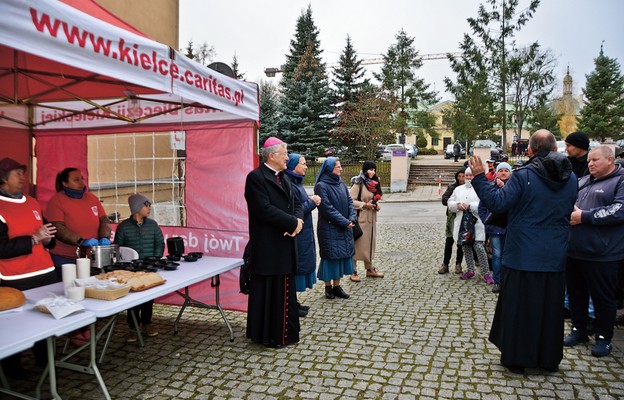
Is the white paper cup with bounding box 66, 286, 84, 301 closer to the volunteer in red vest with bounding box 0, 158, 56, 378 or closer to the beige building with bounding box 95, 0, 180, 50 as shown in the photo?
the volunteer in red vest with bounding box 0, 158, 56, 378

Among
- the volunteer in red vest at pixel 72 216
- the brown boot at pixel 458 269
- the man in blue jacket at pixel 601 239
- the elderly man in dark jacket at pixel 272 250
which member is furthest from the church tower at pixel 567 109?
the volunteer in red vest at pixel 72 216

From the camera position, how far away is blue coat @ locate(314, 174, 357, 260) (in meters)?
5.86

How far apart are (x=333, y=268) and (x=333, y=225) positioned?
1.89ft

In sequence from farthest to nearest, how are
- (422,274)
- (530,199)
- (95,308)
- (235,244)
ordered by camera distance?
(422,274) < (235,244) < (530,199) < (95,308)

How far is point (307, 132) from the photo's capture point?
28969 mm

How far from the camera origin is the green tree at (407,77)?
133 feet

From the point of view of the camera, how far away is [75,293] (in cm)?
318

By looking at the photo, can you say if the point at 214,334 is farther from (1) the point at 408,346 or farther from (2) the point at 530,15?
(2) the point at 530,15

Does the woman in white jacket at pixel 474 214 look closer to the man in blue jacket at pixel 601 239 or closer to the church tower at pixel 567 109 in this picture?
the man in blue jacket at pixel 601 239

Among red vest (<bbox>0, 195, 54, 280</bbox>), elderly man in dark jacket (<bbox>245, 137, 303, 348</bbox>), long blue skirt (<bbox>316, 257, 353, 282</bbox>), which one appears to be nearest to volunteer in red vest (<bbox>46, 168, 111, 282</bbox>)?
red vest (<bbox>0, 195, 54, 280</bbox>)

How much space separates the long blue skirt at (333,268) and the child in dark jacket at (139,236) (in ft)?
7.22

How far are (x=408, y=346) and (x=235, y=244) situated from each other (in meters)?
2.17

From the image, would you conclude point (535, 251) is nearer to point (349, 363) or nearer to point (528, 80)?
point (349, 363)

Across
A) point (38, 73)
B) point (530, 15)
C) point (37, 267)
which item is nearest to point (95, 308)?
point (37, 267)
